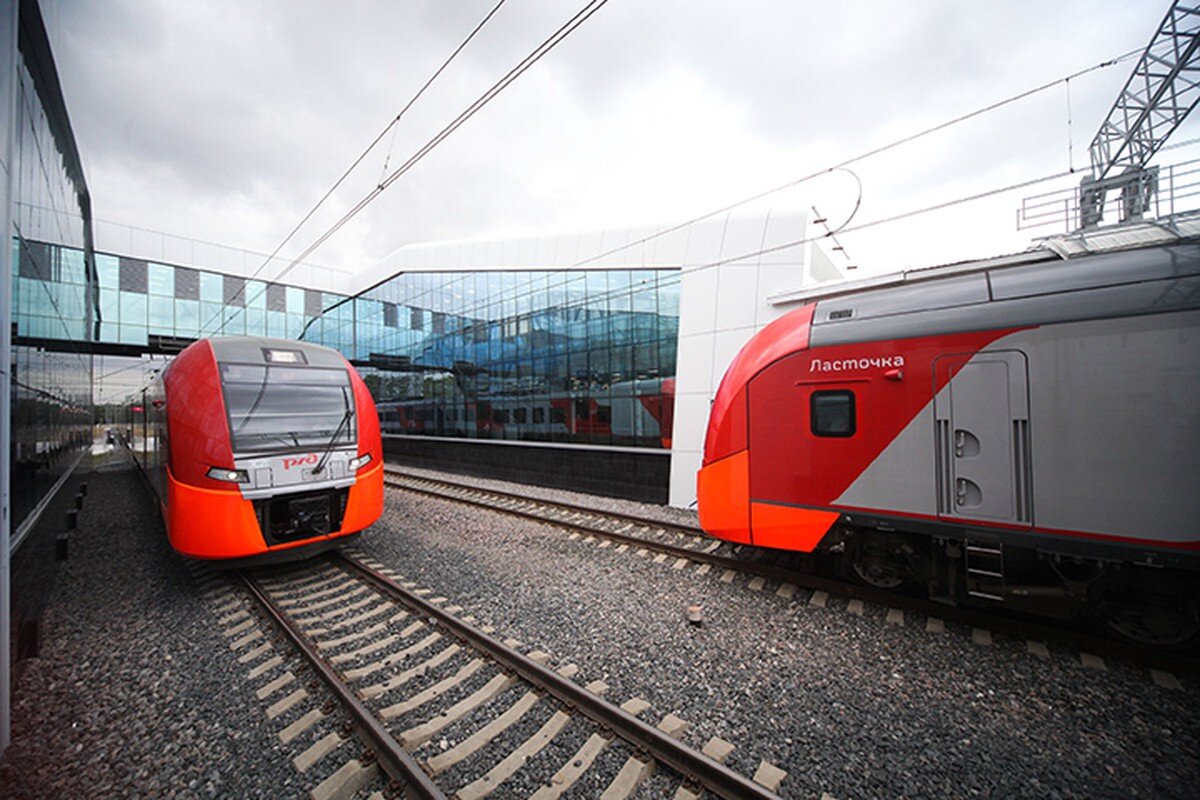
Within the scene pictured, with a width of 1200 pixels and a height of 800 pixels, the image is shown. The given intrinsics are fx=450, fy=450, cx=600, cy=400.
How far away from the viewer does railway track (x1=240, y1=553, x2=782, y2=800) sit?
272 cm

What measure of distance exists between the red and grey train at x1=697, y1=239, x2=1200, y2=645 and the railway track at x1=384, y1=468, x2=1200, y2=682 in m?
0.24

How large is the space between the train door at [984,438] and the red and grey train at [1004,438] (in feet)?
0.04

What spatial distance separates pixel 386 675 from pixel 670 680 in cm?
239

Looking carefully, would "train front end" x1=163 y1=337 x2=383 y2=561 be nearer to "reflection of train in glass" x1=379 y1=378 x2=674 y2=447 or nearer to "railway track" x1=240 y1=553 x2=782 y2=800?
"railway track" x1=240 y1=553 x2=782 y2=800

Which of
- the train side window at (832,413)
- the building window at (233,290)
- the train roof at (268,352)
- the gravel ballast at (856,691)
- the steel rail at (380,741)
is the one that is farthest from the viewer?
the building window at (233,290)

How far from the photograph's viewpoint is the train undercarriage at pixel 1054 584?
3768 mm

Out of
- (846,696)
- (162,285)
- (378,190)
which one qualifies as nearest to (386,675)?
(846,696)

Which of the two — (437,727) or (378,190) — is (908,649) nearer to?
(437,727)

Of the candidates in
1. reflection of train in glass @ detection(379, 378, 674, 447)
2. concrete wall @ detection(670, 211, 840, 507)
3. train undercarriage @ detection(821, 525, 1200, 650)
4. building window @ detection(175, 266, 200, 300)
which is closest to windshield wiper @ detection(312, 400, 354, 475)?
train undercarriage @ detection(821, 525, 1200, 650)

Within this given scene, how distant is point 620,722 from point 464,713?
117 cm

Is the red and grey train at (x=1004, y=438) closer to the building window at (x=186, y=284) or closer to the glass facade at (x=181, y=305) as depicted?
the glass facade at (x=181, y=305)

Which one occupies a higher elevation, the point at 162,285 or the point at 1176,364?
the point at 162,285

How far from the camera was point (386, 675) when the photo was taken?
3.79 metres

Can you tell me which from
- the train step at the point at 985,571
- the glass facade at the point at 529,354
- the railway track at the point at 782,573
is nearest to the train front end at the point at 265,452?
the railway track at the point at 782,573
